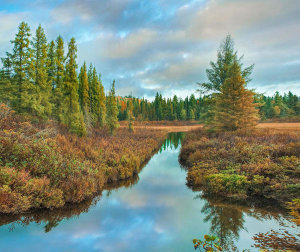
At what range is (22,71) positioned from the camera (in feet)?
60.8

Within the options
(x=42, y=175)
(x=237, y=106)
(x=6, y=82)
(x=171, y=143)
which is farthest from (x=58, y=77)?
(x=237, y=106)

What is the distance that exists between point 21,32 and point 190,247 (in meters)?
23.7

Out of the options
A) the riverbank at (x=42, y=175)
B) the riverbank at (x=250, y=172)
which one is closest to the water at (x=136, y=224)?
the riverbank at (x=42, y=175)

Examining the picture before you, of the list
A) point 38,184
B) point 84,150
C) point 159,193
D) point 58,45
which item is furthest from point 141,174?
point 58,45

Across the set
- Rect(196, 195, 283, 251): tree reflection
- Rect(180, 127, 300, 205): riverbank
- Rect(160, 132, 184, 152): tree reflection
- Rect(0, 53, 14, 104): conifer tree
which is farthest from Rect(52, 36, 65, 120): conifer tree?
Rect(196, 195, 283, 251): tree reflection

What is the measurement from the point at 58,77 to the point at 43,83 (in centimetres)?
331

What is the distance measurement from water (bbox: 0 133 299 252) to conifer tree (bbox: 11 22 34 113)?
15.7 m

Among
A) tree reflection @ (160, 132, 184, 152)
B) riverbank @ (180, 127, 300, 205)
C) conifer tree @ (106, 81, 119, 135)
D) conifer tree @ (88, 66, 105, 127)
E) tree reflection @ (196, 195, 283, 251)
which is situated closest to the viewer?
tree reflection @ (196, 195, 283, 251)

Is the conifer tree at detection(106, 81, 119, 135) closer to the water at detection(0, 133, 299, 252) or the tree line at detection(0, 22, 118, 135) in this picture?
the tree line at detection(0, 22, 118, 135)

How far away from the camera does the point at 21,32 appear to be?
59.9 ft

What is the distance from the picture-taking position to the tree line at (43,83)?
60.4 ft

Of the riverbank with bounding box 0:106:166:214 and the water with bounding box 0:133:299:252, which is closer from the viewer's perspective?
the water with bounding box 0:133:299:252

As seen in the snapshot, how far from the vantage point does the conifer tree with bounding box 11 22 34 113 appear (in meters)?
18.3

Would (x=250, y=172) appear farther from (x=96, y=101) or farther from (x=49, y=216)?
(x=96, y=101)
